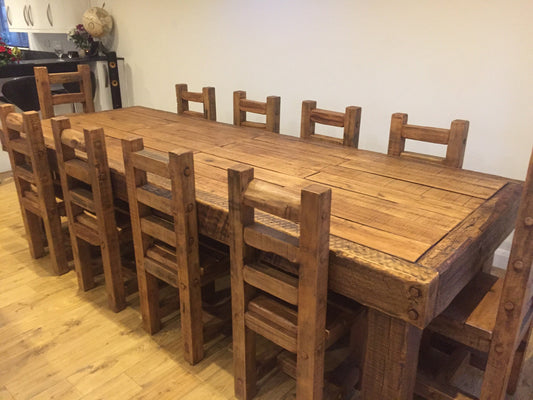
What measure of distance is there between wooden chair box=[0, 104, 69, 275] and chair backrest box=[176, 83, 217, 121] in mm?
977

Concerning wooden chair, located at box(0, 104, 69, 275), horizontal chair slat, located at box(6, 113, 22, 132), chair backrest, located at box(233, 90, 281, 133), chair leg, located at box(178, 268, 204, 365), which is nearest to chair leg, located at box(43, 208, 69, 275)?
wooden chair, located at box(0, 104, 69, 275)

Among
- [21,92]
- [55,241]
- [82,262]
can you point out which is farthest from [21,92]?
[82,262]

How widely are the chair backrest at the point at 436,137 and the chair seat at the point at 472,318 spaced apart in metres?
0.63

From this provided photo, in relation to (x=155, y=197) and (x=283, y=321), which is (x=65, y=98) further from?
(x=283, y=321)

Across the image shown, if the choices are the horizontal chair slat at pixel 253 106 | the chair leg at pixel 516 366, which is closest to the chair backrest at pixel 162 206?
the horizontal chair slat at pixel 253 106

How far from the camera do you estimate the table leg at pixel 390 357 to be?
3.73 feet

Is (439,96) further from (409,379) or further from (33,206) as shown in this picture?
(33,206)

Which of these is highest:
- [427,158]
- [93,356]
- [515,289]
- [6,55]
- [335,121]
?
[6,55]

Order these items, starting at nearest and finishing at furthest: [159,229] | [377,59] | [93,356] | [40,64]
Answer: [159,229], [93,356], [377,59], [40,64]

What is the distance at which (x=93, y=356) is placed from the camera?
1.79 m

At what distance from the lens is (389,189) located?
1.54 m

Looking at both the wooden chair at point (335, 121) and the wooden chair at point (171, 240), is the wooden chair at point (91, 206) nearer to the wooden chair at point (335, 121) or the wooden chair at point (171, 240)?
the wooden chair at point (171, 240)

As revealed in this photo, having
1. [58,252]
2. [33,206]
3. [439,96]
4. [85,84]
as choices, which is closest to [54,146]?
[33,206]

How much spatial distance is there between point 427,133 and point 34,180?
1.90 meters
